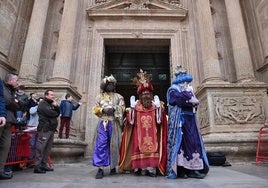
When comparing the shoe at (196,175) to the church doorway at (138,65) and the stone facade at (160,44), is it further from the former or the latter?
the church doorway at (138,65)

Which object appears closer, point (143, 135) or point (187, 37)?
point (143, 135)

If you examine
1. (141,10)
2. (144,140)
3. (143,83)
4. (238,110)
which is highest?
(141,10)

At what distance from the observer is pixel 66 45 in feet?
30.6

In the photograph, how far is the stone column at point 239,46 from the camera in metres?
8.89

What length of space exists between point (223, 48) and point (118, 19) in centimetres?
513

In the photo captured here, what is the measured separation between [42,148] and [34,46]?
5.72 m

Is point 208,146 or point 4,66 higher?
point 4,66

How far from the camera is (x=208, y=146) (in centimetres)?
696

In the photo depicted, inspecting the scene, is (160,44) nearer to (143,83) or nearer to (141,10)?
(141,10)

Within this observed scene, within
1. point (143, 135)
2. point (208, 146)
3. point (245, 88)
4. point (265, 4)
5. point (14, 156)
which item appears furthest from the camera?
point (265, 4)

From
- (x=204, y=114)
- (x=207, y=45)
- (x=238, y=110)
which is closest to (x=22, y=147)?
(x=204, y=114)

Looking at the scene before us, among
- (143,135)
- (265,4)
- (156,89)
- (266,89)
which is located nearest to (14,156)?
(143,135)

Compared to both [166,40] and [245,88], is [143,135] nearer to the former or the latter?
[245,88]

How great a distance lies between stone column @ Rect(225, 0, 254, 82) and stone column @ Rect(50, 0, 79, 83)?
669cm
